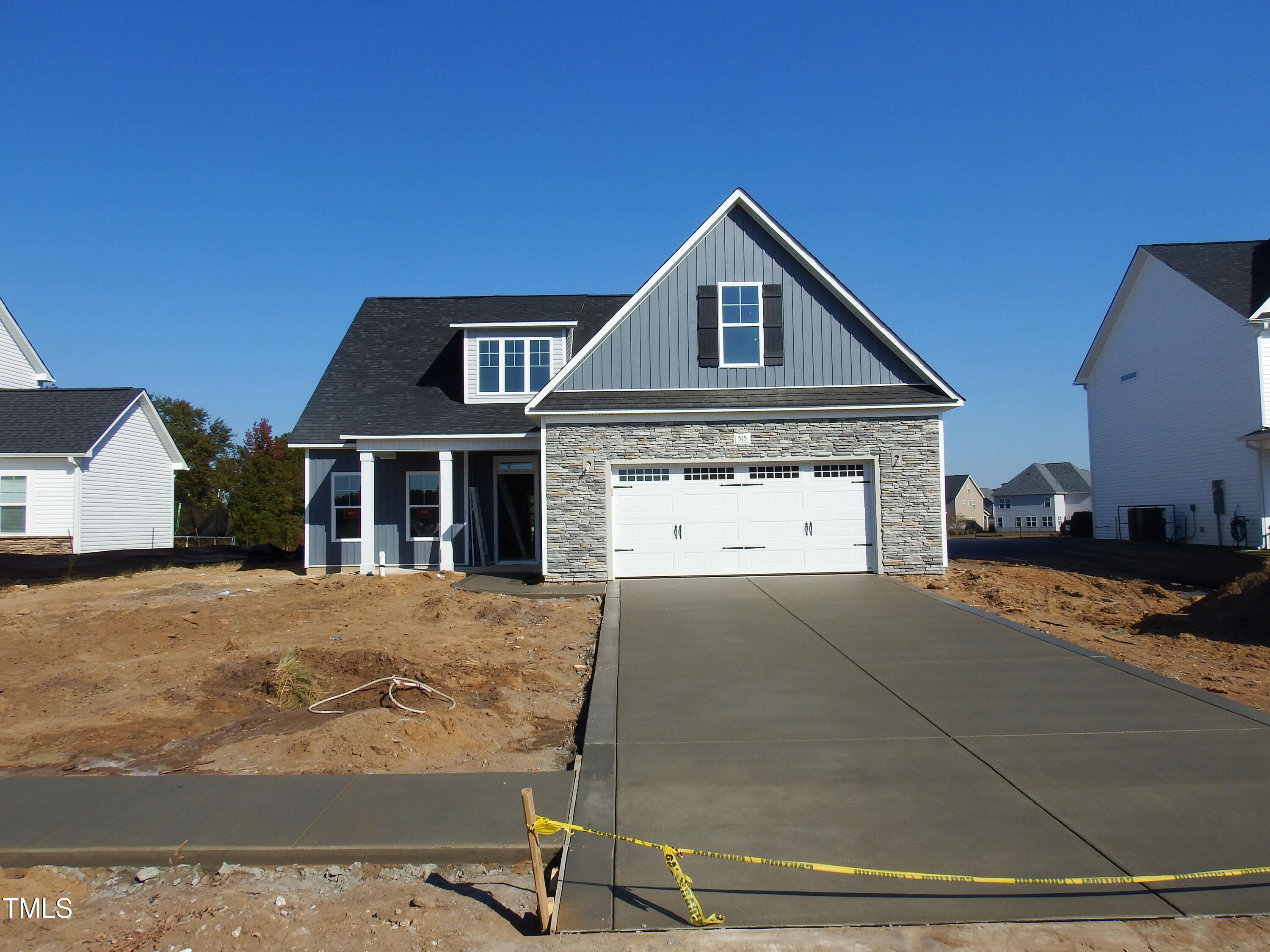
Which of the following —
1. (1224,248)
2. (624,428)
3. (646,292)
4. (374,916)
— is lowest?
(374,916)

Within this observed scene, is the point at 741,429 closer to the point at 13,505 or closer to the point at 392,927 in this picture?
the point at 392,927

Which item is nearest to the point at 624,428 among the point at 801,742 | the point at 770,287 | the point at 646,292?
the point at 646,292

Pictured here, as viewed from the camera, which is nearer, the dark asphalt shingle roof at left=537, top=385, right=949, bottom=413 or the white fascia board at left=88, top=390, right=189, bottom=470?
the dark asphalt shingle roof at left=537, top=385, right=949, bottom=413

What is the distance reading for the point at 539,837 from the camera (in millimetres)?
4906

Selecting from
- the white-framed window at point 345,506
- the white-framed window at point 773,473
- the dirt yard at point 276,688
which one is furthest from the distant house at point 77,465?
the white-framed window at point 773,473

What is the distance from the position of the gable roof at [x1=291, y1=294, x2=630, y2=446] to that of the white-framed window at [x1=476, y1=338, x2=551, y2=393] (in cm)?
52

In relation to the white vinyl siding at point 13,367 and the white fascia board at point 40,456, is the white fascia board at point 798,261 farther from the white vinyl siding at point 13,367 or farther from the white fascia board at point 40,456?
the white vinyl siding at point 13,367

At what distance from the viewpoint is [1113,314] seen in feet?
90.3

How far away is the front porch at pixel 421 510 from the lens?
65.8 ft

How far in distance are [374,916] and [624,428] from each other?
495 inches

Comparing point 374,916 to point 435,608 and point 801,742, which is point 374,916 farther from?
point 435,608

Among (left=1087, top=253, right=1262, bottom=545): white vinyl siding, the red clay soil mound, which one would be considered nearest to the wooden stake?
the red clay soil mound

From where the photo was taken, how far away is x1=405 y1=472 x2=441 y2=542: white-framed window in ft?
66.3

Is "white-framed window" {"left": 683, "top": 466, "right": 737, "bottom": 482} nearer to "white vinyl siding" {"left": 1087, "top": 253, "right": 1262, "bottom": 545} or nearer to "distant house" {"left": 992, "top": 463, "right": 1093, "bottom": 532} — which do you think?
"white vinyl siding" {"left": 1087, "top": 253, "right": 1262, "bottom": 545}
